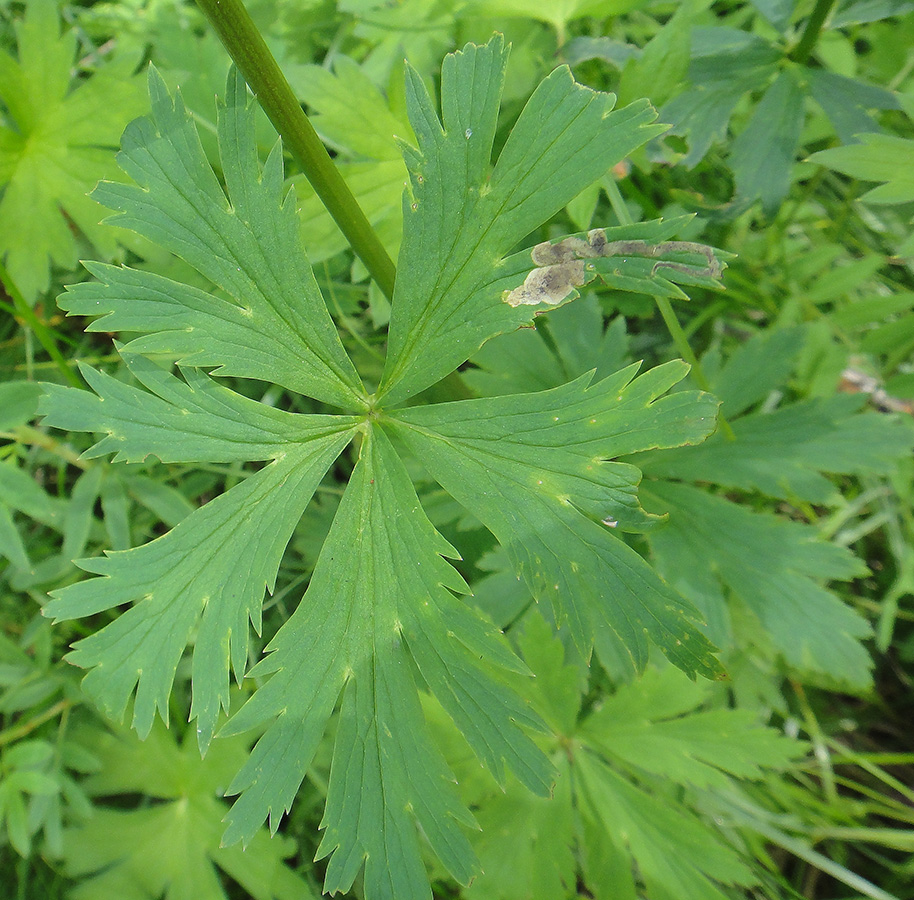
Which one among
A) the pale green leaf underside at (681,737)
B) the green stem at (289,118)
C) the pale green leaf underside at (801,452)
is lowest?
the pale green leaf underside at (681,737)

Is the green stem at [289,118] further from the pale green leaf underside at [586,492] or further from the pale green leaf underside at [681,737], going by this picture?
the pale green leaf underside at [681,737]

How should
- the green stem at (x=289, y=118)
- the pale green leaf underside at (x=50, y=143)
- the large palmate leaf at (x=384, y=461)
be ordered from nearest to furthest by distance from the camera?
the green stem at (x=289, y=118) < the large palmate leaf at (x=384, y=461) < the pale green leaf underside at (x=50, y=143)

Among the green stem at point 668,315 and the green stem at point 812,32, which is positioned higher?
the green stem at point 812,32

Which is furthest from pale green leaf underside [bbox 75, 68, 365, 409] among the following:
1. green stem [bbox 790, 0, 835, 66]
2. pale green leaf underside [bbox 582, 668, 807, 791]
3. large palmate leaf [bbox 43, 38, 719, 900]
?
green stem [bbox 790, 0, 835, 66]

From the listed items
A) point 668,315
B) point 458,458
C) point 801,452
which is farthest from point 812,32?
point 458,458

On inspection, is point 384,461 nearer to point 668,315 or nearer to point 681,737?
point 668,315

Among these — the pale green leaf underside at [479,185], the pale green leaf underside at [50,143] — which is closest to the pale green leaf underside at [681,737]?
the pale green leaf underside at [479,185]

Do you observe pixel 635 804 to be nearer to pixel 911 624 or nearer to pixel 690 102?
pixel 911 624
